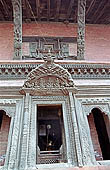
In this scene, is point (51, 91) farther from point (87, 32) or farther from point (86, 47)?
point (87, 32)

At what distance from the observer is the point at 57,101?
388cm

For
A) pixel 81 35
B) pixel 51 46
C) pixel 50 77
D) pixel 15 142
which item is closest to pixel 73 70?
pixel 50 77

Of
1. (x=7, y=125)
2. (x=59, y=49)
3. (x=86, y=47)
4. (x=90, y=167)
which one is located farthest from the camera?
(x=86, y=47)

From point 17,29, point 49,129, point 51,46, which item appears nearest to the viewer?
point 17,29

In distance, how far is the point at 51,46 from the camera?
577 centimetres

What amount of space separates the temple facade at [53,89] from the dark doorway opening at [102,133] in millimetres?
32

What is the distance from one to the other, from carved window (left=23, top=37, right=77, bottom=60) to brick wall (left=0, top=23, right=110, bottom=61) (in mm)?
289

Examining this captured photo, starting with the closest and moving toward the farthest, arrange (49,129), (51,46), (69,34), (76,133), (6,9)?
(76,133), (49,129), (6,9), (51,46), (69,34)

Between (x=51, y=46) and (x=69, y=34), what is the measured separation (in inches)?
39.0

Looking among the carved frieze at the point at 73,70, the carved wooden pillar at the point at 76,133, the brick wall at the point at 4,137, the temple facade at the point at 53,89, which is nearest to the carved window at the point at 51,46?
the temple facade at the point at 53,89

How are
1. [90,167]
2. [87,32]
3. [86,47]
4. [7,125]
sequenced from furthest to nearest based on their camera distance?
1. [87,32]
2. [86,47]
3. [7,125]
4. [90,167]

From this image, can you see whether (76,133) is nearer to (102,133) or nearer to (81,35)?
(102,133)

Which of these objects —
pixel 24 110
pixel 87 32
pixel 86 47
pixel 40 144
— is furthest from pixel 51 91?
pixel 87 32

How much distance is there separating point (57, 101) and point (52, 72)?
2.64ft
